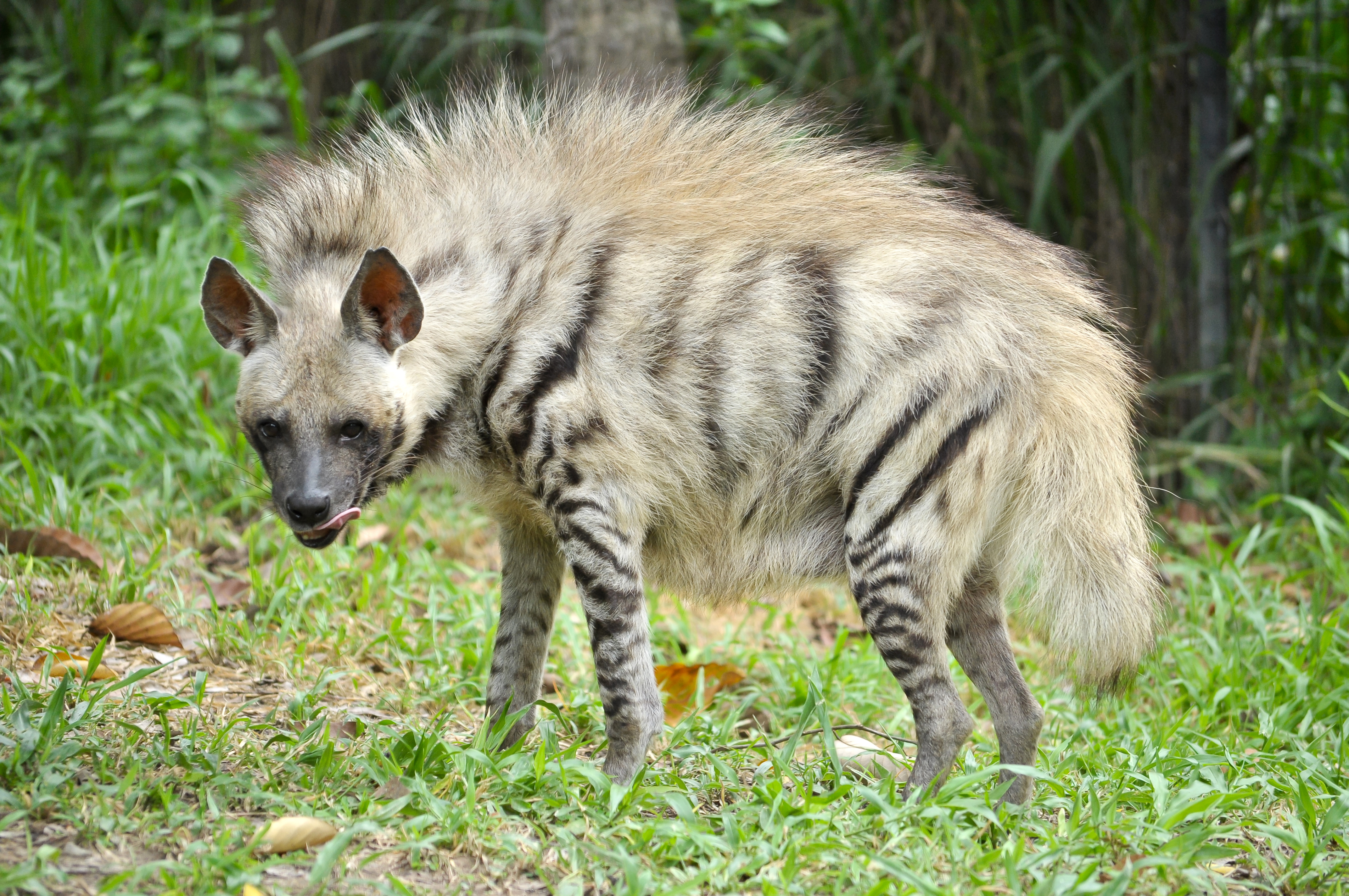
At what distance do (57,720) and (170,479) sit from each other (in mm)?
2188

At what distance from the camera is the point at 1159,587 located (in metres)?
3.60

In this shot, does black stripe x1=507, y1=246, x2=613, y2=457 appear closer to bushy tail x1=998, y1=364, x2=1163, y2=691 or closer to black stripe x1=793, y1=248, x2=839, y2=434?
black stripe x1=793, y1=248, x2=839, y2=434

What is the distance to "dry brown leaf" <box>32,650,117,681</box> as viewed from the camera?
3467 millimetres

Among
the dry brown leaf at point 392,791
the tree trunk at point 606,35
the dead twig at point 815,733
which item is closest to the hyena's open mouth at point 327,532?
the dry brown leaf at point 392,791

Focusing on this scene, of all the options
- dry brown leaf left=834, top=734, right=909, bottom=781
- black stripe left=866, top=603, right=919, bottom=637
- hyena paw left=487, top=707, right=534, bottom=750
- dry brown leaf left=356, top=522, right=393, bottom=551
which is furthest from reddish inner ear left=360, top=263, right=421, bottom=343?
dry brown leaf left=356, top=522, right=393, bottom=551

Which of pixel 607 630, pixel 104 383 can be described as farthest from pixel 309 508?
pixel 104 383

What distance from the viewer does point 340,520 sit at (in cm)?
322

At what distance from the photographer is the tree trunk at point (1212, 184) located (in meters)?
6.31

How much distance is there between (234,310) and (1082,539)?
244cm

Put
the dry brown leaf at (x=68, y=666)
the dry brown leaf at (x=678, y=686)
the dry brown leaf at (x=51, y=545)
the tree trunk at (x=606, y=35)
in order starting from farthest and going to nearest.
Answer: the tree trunk at (x=606, y=35) → the dry brown leaf at (x=51, y=545) → the dry brown leaf at (x=678, y=686) → the dry brown leaf at (x=68, y=666)

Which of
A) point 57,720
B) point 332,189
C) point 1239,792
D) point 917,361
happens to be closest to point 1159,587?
point 1239,792

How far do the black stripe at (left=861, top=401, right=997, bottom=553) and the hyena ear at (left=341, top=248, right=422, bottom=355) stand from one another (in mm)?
1379

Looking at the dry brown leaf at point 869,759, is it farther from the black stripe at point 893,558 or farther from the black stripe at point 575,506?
the black stripe at point 575,506

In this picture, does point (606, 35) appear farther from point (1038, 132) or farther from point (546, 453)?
point (546, 453)
